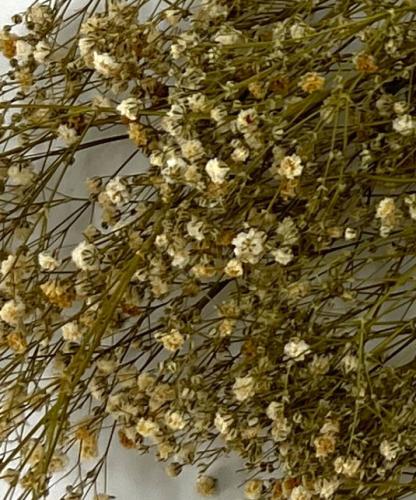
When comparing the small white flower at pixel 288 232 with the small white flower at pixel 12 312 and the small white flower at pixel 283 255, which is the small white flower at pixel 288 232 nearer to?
the small white flower at pixel 283 255

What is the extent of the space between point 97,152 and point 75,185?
0.04 meters

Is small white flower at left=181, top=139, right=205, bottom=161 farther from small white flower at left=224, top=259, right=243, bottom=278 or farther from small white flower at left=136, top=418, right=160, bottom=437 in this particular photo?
small white flower at left=136, top=418, right=160, bottom=437

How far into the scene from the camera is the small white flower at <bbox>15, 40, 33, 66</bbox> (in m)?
1.08

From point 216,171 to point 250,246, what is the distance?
71 mm

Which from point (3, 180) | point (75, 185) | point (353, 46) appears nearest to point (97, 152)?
point (75, 185)

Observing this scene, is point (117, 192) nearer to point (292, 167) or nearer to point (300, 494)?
point (292, 167)

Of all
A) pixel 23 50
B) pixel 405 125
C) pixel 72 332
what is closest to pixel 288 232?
pixel 405 125

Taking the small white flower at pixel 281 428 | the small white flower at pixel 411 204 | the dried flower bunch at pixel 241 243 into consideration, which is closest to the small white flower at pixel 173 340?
the dried flower bunch at pixel 241 243

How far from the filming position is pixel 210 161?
35.6 inches

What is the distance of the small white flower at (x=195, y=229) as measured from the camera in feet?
3.11

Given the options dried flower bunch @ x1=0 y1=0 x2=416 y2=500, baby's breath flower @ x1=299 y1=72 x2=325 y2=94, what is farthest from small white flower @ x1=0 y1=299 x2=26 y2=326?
baby's breath flower @ x1=299 y1=72 x2=325 y2=94

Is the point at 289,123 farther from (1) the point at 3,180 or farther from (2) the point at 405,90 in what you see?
(1) the point at 3,180

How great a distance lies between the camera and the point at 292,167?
0.89 meters

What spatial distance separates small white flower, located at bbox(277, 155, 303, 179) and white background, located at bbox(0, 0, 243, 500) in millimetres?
343
